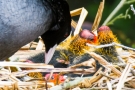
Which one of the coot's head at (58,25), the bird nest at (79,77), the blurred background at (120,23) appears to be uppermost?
the blurred background at (120,23)

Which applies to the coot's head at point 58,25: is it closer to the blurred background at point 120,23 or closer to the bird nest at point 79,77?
the bird nest at point 79,77

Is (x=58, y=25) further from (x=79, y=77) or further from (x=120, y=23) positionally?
(x=120, y=23)

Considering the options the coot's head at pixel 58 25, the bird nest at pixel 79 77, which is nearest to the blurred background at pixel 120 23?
the coot's head at pixel 58 25

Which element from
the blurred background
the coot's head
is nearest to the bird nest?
the coot's head

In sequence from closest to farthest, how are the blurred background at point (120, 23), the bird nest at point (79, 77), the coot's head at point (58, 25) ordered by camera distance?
the bird nest at point (79, 77) → the coot's head at point (58, 25) → the blurred background at point (120, 23)

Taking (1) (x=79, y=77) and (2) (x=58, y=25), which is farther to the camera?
(2) (x=58, y=25)

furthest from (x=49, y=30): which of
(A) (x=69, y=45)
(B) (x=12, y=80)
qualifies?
(B) (x=12, y=80)

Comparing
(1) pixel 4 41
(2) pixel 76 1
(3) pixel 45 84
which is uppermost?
(2) pixel 76 1

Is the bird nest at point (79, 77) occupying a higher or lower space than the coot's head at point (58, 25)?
lower

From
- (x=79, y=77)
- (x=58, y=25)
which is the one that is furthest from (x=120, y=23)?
(x=79, y=77)

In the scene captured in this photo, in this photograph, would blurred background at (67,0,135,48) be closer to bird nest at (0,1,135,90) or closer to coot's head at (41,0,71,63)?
coot's head at (41,0,71,63)

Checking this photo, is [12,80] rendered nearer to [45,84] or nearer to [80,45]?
[45,84]
